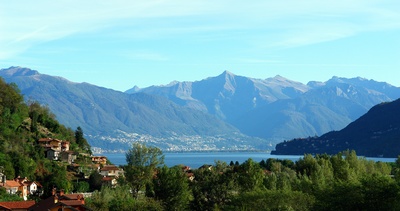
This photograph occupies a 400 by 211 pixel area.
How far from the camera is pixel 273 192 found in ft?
190

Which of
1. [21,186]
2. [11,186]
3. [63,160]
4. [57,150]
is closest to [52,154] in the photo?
[57,150]

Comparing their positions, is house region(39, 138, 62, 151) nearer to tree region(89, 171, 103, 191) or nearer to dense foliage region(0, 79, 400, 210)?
dense foliage region(0, 79, 400, 210)

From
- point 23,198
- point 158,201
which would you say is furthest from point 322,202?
point 23,198

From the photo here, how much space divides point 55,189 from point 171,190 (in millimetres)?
18478

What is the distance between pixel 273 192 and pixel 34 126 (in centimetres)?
7153

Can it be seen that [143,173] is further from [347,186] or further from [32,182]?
[347,186]

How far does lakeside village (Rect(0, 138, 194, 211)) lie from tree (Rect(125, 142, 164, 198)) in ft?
20.5

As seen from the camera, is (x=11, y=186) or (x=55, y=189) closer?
(x=55, y=189)

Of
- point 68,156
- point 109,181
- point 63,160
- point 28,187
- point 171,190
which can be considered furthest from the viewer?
point 68,156

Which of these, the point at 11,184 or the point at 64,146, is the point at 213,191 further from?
the point at 64,146

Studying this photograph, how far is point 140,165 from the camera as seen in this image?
8494 centimetres

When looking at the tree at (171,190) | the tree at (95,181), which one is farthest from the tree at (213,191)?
the tree at (95,181)

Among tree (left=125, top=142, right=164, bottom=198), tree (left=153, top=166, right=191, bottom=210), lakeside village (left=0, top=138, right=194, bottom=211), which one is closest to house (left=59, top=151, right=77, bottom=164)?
lakeside village (left=0, top=138, right=194, bottom=211)

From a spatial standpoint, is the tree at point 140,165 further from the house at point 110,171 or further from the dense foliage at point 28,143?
the house at point 110,171
